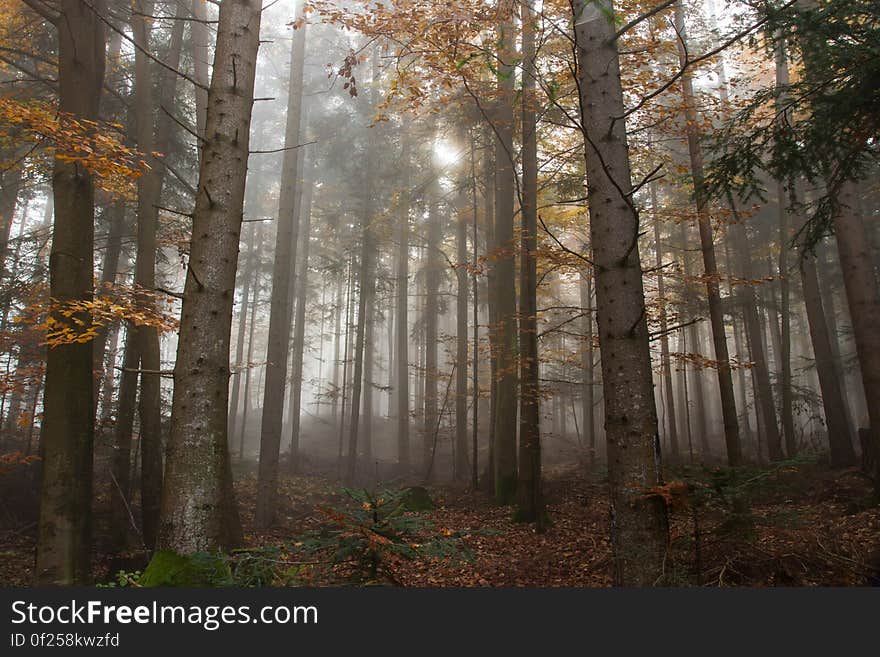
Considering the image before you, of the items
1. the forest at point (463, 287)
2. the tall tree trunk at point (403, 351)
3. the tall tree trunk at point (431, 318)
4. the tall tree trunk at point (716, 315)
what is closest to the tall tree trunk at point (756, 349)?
the forest at point (463, 287)

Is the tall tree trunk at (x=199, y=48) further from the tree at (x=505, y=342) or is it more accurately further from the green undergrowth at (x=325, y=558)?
the green undergrowth at (x=325, y=558)

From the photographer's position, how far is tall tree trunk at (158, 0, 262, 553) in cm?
367

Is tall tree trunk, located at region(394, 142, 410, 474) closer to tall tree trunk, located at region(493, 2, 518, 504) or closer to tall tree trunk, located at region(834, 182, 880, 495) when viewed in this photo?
tall tree trunk, located at region(493, 2, 518, 504)

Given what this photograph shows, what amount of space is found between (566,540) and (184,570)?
20.3ft

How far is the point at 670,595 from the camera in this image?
2.89 metres

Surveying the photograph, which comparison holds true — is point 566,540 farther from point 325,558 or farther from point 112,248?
point 112,248

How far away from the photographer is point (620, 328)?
351cm

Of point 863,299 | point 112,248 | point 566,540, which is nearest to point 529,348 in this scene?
point 566,540

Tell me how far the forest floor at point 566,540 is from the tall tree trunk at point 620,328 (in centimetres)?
25

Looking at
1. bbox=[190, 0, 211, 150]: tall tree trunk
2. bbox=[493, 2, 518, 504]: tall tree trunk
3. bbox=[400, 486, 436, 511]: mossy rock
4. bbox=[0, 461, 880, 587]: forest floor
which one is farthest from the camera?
bbox=[400, 486, 436, 511]: mossy rock

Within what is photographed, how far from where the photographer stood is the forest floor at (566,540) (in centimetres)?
322

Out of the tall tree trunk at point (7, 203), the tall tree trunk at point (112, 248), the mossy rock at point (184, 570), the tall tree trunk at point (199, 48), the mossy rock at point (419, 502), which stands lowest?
the mossy rock at point (419, 502)

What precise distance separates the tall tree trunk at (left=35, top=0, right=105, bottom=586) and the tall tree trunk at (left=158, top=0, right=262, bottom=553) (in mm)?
2549

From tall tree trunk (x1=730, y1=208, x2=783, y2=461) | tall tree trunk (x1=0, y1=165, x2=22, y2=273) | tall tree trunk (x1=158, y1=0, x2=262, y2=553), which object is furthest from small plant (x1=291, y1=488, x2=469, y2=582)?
tall tree trunk (x1=0, y1=165, x2=22, y2=273)
